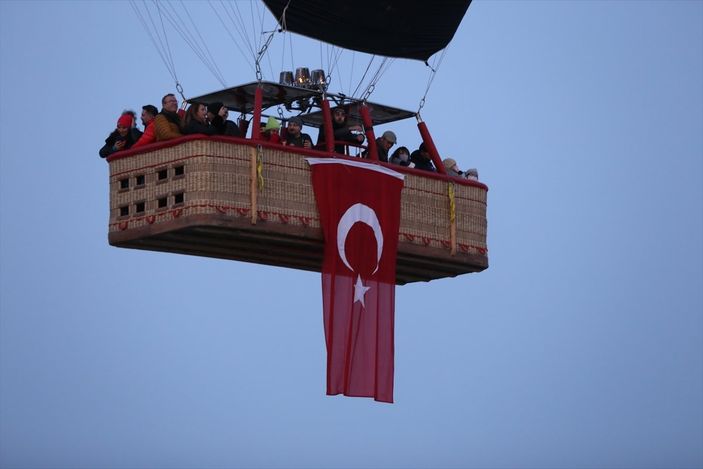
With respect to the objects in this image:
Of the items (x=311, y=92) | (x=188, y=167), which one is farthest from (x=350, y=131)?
(x=188, y=167)

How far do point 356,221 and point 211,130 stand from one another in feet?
7.36

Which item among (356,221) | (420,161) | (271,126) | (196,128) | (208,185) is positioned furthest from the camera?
(420,161)

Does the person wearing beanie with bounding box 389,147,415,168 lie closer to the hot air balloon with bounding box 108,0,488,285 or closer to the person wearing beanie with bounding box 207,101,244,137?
the hot air balloon with bounding box 108,0,488,285

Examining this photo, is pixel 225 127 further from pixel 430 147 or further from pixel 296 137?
pixel 430 147

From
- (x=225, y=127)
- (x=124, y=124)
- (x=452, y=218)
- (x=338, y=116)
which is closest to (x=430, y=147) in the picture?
(x=452, y=218)

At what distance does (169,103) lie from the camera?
30547 mm

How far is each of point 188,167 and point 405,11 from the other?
179 inches

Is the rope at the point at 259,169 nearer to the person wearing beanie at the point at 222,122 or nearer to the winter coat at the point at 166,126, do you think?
the person wearing beanie at the point at 222,122

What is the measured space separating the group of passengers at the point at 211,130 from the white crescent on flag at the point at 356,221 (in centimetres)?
78

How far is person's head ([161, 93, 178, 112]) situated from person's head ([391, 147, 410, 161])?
3.16 m

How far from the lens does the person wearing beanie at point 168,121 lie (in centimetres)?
3050

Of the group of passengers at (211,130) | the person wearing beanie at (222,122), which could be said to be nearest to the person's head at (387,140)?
the group of passengers at (211,130)

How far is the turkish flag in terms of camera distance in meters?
31.3

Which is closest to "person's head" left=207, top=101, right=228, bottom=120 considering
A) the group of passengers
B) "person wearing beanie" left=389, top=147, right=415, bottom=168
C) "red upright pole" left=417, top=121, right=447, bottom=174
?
the group of passengers
